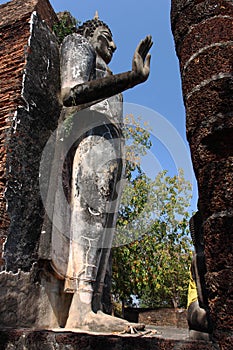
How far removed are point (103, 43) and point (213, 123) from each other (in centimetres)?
338

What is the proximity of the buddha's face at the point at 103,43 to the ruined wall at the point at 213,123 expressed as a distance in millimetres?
2589

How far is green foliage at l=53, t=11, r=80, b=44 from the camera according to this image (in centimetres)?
471

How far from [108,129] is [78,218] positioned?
103cm

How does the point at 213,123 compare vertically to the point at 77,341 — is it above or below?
above

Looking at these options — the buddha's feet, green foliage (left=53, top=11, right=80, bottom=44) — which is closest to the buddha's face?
green foliage (left=53, top=11, right=80, bottom=44)

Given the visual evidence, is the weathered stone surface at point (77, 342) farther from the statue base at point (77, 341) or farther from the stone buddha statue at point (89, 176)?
the stone buddha statue at point (89, 176)

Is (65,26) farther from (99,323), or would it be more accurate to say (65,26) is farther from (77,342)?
(77,342)

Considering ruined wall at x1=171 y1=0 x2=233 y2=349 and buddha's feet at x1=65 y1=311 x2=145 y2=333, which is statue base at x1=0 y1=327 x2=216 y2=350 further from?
Result: ruined wall at x1=171 y1=0 x2=233 y2=349

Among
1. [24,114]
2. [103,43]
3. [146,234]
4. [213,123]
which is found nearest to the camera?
[213,123]

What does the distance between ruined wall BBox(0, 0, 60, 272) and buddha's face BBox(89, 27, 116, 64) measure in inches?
26.5

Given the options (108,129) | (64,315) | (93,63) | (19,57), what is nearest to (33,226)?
(64,315)

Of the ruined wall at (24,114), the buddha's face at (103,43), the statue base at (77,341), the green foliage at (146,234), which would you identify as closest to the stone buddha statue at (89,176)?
the ruined wall at (24,114)

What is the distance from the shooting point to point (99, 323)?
9.55 ft

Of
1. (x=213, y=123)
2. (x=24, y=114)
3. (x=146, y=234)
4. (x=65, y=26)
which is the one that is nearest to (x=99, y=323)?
(x=213, y=123)
